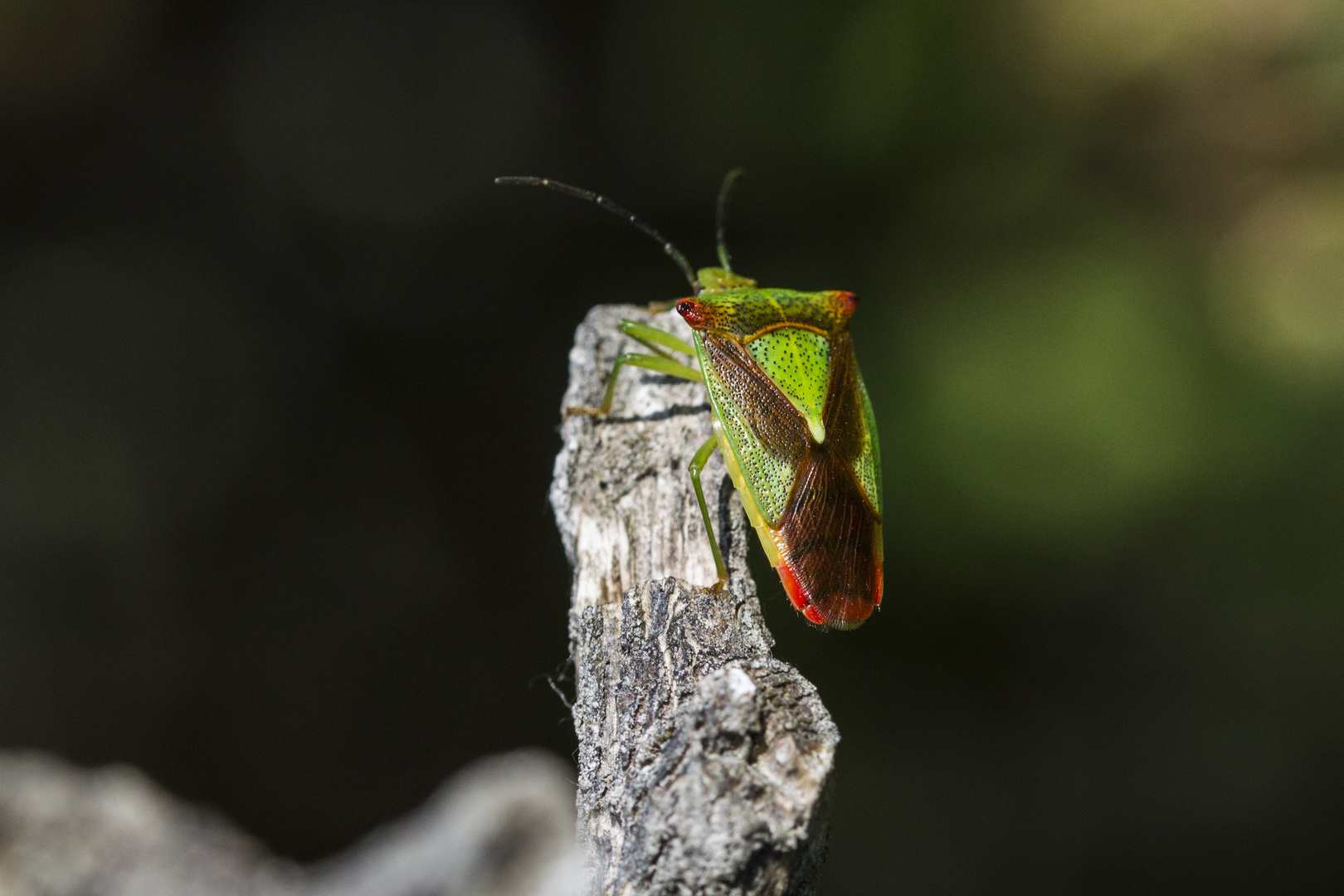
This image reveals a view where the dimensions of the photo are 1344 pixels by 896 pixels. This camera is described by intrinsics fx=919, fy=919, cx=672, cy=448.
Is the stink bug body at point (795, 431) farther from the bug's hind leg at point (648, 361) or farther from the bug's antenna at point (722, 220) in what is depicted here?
the bug's antenna at point (722, 220)

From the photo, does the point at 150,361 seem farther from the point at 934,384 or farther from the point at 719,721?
the point at 719,721

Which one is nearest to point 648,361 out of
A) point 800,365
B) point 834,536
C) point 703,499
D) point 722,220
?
point 800,365

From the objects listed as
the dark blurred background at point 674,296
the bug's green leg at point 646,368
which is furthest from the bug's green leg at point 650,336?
the dark blurred background at point 674,296

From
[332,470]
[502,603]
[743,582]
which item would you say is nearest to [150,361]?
[332,470]

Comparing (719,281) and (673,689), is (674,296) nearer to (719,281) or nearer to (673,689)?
(719,281)

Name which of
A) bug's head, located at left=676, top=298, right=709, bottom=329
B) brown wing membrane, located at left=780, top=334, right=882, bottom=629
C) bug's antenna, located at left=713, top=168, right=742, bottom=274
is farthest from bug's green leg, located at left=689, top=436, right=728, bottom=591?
bug's antenna, located at left=713, top=168, right=742, bottom=274

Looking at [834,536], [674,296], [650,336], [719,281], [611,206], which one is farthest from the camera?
[674,296]

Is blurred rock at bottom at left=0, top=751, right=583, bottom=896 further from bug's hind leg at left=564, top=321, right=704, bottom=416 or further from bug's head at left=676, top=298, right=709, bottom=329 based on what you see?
bug's head at left=676, top=298, right=709, bottom=329
